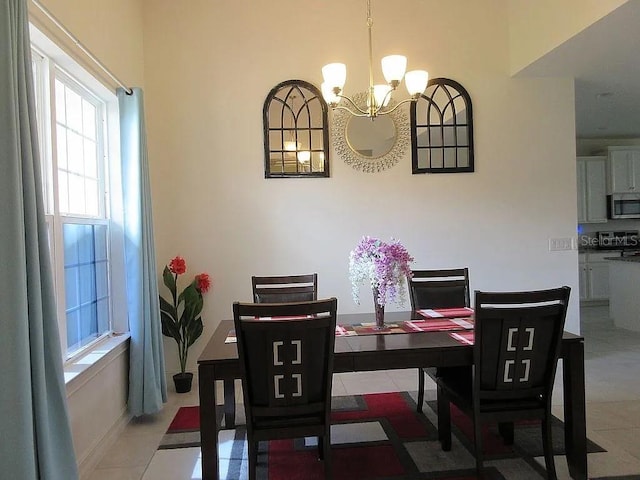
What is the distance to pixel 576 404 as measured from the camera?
94.0 inches

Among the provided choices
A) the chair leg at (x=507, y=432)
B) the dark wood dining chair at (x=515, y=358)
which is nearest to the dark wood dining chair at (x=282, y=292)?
the dark wood dining chair at (x=515, y=358)

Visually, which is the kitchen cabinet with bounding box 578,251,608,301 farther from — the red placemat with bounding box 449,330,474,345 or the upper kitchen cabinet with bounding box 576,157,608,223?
the red placemat with bounding box 449,330,474,345

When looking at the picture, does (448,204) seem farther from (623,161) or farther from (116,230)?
(623,161)

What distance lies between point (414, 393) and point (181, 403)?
1815 mm

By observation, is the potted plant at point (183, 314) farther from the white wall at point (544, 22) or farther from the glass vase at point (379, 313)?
the white wall at point (544, 22)

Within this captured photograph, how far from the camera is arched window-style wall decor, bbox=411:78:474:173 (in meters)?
4.39

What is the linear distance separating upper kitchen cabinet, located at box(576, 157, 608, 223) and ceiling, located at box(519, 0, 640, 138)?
1193mm

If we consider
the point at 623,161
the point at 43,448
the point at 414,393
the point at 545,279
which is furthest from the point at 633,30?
the point at 623,161

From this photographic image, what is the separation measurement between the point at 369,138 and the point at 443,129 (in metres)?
0.71

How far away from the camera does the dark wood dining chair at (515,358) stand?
2205 millimetres

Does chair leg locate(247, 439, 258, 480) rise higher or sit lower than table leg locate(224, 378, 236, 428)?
higher

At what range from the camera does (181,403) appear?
3.71 meters

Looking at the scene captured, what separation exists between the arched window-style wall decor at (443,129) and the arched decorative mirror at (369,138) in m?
0.17

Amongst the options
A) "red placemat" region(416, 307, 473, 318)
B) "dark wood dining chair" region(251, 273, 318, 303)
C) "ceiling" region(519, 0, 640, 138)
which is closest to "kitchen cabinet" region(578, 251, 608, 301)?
"ceiling" region(519, 0, 640, 138)
